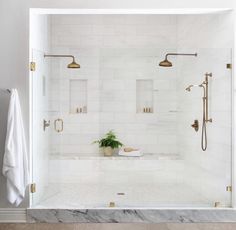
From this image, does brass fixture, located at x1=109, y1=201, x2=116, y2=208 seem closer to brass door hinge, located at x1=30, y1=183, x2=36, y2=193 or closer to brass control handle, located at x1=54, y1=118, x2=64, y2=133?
brass door hinge, located at x1=30, y1=183, x2=36, y2=193

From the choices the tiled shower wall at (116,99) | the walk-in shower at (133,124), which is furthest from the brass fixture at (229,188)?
the tiled shower wall at (116,99)

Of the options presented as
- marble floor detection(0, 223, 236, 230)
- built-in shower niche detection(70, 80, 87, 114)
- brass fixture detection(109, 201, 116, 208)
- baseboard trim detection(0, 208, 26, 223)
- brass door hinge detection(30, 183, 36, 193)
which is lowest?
marble floor detection(0, 223, 236, 230)

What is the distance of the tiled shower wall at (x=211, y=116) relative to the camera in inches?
155

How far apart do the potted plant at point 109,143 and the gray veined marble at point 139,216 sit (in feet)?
2.18

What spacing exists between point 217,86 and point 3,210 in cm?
269

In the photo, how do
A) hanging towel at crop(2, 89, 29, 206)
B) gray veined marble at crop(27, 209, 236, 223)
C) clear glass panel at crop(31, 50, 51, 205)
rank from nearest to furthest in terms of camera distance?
hanging towel at crop(2, 89, 29, 206) < gray veined marble at crop(27, 209, 236, 223) < clear glass panel at crop(31, 50, 51, 205)

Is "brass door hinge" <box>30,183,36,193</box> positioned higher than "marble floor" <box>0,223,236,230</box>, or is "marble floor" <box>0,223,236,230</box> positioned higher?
"brass door hinge" <box>30,183,36,193</box>

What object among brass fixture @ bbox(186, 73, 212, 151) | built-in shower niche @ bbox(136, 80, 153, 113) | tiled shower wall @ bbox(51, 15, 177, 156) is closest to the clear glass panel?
tiled shower wall @ bbox(51, 15, 177, 156)

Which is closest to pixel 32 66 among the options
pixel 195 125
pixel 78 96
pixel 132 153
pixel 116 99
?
pixel 78 96

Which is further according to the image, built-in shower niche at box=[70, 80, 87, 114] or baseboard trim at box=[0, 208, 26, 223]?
built-in shower niche at box=[70, 80, 87, 114]

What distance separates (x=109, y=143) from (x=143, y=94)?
681 mm

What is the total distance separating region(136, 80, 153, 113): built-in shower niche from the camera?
409cm

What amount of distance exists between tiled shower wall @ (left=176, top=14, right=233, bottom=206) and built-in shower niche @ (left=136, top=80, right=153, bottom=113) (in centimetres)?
33

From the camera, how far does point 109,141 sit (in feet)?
13.5
